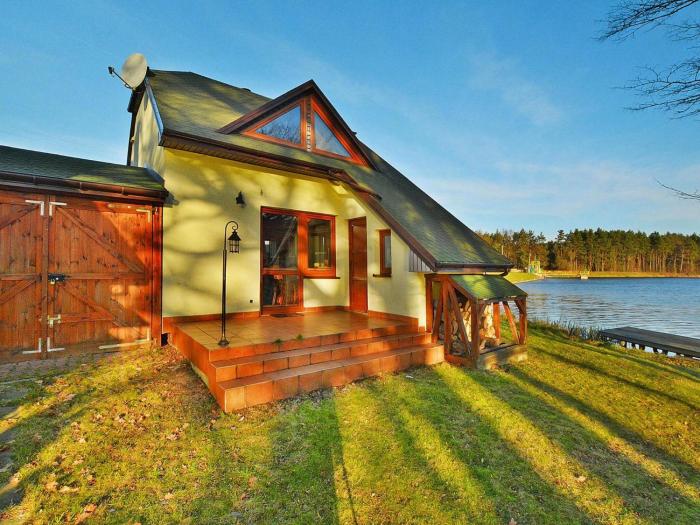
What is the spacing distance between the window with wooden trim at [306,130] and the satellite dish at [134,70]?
3.25 metres

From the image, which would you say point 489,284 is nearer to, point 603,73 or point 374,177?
point 374,177

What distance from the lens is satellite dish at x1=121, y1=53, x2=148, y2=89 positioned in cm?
775

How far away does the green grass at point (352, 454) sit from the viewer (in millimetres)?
2365

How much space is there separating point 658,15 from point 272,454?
662 cm

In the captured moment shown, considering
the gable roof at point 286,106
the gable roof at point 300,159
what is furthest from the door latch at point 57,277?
the gable roof at point 286,106

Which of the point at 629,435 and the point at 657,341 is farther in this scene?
the point at 657,341

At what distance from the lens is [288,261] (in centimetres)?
758

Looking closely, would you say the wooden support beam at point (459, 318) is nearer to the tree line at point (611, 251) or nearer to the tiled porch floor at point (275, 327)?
the tiled porch floor at point (275, 327)

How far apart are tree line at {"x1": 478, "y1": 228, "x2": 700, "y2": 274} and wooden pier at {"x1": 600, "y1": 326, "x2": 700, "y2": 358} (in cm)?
5525

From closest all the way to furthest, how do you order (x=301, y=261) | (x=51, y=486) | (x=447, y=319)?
(x=51, y=486) → (x=447, y=319) → (x=301, y=261)

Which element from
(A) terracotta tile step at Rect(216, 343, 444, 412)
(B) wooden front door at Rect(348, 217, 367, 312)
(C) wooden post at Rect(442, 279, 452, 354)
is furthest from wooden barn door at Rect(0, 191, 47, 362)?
(C) wooden post at Rect(442, 279, 452, 354)

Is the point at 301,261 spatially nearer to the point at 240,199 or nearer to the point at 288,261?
the point at 288,261

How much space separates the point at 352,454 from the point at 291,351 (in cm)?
199

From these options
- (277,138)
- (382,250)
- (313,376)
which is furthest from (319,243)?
(313,376)
